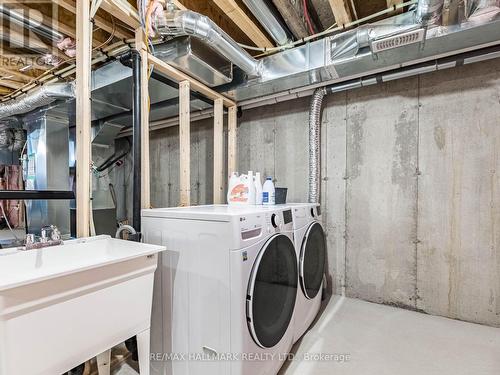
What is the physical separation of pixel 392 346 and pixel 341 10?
240 centimetres

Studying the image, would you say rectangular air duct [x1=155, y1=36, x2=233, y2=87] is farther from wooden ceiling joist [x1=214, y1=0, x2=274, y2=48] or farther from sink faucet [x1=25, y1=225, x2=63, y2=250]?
sink faucet [x1=25, y1=225, x2=63, y2=250]

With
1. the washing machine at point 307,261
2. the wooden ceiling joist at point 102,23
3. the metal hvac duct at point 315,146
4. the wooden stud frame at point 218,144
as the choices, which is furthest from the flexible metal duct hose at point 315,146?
the wooden ceiling joist at point 102,23

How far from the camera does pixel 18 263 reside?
3.44ft

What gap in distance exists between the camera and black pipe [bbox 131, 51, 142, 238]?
1669mm

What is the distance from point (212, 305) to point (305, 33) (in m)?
2.23

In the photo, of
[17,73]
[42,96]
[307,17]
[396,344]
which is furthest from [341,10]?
[17,73]

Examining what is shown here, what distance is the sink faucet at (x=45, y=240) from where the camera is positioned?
1.20 meters

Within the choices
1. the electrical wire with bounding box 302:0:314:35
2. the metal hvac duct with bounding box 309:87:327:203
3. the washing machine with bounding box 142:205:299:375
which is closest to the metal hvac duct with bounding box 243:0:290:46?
the electrical wire with bounding box 302:0:314:35

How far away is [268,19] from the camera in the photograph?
1.86m

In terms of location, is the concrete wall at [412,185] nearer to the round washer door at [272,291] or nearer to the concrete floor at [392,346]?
the concrete floor at [392,346]

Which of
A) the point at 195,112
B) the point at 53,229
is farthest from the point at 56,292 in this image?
the point at 195,112

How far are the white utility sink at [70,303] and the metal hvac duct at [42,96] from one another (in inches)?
75.7

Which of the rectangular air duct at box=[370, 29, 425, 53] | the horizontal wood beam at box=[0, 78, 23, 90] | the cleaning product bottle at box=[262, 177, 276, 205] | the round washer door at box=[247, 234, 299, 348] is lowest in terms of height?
the round washer door at box=[247, 234, 299, 348]

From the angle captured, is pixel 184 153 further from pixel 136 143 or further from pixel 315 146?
pixel 315 146
